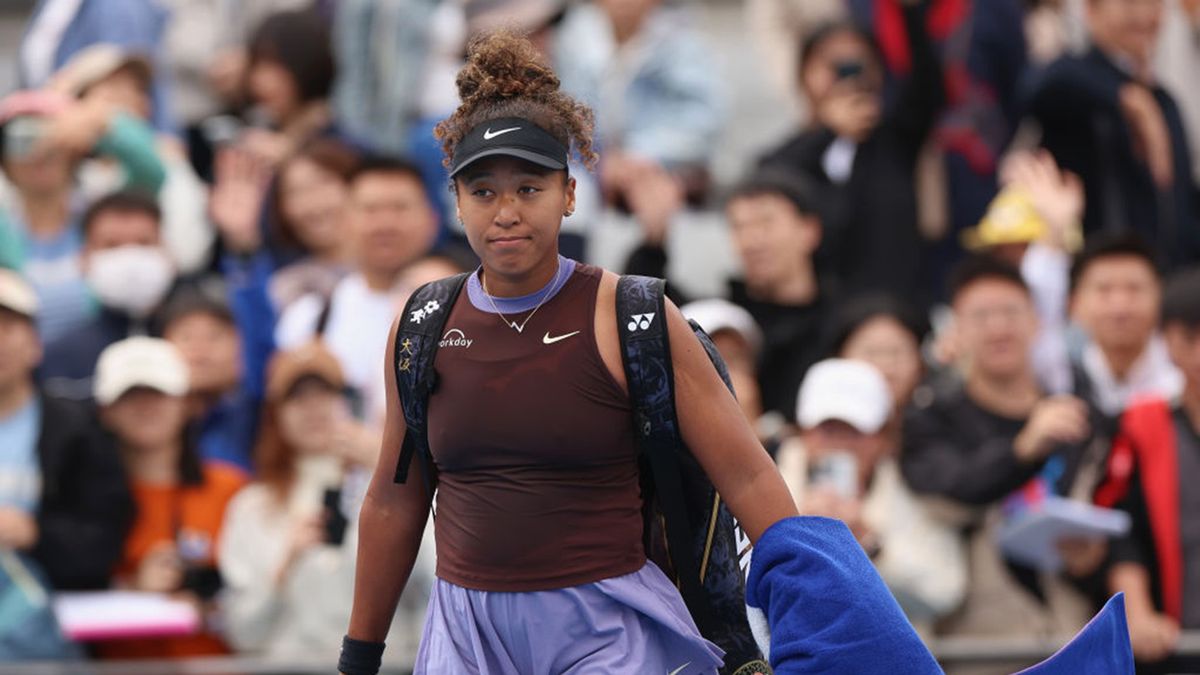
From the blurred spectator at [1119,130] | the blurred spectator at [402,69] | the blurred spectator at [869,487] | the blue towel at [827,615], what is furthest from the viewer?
the blurred spectator at [402,69]

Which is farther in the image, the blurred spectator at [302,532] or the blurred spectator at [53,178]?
the blurred spectator at [53,178]

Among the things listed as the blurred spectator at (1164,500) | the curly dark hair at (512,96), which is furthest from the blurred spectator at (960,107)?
the curly dark hair at (512,96)

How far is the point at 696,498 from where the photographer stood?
4.80m

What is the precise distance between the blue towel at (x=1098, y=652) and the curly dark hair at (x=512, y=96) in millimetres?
1508

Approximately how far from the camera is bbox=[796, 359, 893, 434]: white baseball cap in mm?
7535

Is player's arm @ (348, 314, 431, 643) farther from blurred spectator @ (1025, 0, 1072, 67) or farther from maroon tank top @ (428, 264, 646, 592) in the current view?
blurred spectator @ (1025, 0, 1072, 67)

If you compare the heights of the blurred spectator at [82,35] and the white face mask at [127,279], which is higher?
the blurred spectator at [82,35]

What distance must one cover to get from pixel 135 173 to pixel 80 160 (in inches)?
11.3

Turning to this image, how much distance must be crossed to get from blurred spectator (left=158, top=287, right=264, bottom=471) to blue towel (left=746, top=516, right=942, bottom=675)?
453 centimetres

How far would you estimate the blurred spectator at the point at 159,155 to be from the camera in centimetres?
977

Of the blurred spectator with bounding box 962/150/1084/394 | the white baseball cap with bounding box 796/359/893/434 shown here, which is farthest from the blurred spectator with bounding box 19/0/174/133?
the white baseball cap with bounding box 796/359/893/434

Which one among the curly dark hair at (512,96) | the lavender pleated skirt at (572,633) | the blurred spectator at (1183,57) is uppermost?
the blurred spectator at (1183,57)

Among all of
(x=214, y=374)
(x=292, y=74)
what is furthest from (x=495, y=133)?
(x=292, y=74)

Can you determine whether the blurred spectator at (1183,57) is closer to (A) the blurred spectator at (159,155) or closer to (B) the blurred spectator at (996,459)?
(B) the blurred spectator at (996,459)
